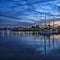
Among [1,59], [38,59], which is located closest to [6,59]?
[1,59]

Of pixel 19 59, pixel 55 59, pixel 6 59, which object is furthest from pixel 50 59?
pixel 6 59

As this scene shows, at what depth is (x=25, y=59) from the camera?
431 inches

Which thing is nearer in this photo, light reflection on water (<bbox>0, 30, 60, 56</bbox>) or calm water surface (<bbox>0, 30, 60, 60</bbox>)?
calm water surface (<bbox>0, 30, 60, 60</bbox>)

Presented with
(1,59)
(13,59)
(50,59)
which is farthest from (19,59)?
(50,59)

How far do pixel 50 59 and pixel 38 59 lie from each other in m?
0.77

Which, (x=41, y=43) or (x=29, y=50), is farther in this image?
(x=41, y=43)

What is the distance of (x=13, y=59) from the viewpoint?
1082 centimetres

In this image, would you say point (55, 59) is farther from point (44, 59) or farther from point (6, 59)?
point (6, 59)

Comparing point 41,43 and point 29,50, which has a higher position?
point 29,50

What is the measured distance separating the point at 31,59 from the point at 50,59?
121 centimetres

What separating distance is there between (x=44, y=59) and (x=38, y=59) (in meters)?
0.39

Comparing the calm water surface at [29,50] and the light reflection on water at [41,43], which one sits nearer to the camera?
the calm water surface at [29,50]

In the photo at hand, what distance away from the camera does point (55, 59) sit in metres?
10.9

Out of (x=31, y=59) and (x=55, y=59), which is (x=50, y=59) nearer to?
(x=55, y=59)
